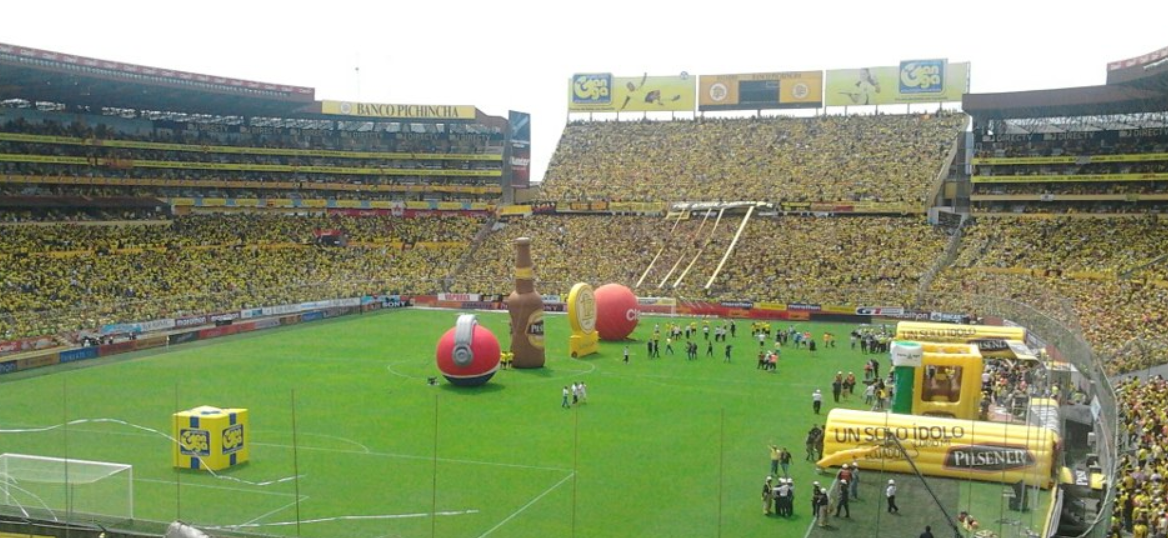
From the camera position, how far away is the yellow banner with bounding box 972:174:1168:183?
6569cm

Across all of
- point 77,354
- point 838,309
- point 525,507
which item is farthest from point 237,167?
point 525,507

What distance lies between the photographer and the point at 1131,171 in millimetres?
67312

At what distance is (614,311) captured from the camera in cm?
4825

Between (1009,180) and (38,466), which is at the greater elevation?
(1009,180)

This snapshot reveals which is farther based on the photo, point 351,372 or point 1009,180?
point 1009,180

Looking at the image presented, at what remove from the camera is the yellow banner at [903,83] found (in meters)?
83.8

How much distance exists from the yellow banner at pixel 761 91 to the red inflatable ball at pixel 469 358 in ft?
202

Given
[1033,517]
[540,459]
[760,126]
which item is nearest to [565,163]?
[760,126]

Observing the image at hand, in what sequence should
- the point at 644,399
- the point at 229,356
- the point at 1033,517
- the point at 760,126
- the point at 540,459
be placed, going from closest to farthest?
the point at 1033,517 → the point at 540,459 → the point at 644,399 → the point at 229,356 → the point at 760,126

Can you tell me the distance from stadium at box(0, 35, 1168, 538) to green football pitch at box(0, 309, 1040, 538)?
0.53 ft

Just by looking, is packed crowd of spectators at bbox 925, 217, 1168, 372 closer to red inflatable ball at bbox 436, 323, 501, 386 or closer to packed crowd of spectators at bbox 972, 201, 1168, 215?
packed crowd of spectators at bbox 972, 201, 1168, 215

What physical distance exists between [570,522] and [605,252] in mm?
55074

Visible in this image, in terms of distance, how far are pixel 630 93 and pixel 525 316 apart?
193ft

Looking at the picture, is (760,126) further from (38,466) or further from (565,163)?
(38,466)
